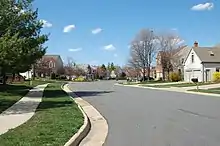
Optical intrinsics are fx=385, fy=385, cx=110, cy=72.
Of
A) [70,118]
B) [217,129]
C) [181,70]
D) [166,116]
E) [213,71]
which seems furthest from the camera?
[181,70]

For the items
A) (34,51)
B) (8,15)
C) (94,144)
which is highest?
(8,15)

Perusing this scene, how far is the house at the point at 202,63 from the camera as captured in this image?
5967cm

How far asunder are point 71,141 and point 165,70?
244 ft

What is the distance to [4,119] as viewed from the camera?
1400 cm

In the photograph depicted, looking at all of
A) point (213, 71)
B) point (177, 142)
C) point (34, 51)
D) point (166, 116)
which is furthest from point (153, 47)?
point (177, 142)

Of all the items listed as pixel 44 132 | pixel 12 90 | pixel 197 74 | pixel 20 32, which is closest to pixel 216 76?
pixel 197 74

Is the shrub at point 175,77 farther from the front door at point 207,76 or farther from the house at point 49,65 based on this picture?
the house at point 49,65

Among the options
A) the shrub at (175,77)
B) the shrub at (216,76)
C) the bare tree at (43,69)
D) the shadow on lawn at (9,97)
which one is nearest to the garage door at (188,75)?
the shrub at (175,77)

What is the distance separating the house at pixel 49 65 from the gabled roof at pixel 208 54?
191 feet

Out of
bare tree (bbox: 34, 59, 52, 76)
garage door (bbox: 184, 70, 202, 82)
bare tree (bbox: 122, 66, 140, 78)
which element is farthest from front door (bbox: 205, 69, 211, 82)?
bare tree (bbox: 34, 59, 52, 76)

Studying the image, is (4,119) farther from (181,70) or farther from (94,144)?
(181,70)

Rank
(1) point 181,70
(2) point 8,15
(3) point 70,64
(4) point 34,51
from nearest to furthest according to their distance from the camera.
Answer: (2) point 8,15
(4) point 34,51
(1) point 181,70
(3) point 70,64

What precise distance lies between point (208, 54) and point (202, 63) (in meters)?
3.23

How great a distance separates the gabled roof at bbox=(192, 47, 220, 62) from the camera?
198 ft
